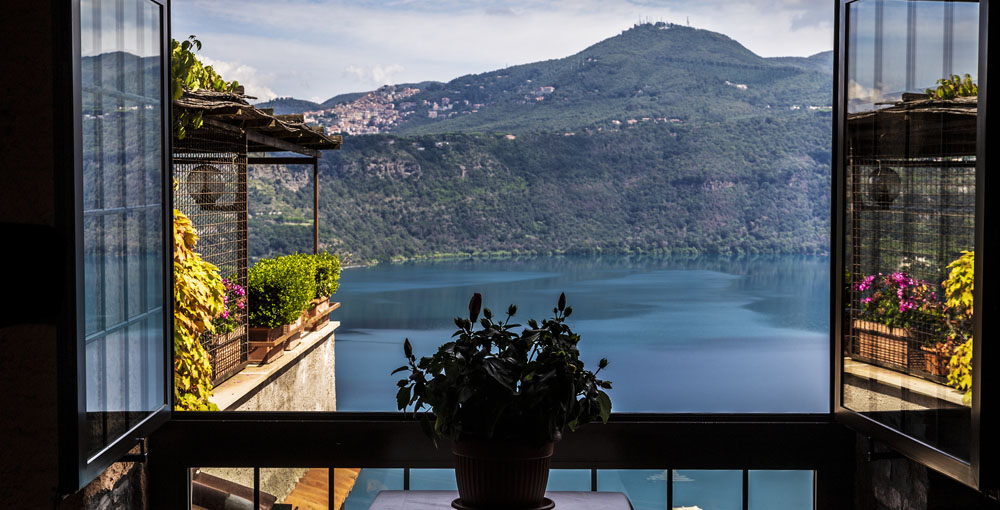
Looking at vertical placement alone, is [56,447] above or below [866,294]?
below

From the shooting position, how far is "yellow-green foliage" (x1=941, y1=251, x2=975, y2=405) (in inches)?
54.0

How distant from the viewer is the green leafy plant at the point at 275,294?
21.3ft

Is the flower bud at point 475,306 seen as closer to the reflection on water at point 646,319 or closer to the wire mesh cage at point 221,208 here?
the wire mesh cage at point 221,208

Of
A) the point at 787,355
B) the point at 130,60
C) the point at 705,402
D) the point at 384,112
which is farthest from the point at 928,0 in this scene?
the point at 787,355

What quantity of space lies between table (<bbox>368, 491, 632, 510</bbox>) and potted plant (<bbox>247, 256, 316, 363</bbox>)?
493 centimetres

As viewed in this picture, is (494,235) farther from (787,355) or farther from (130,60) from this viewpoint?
(130,60)

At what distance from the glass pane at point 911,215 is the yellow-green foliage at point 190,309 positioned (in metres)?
2.64

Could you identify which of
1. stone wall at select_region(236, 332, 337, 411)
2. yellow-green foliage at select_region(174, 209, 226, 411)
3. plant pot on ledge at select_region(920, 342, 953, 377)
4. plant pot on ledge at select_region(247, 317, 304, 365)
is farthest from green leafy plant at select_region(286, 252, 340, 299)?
plant pot on ledge at select_region(920, 342, 953, 377)

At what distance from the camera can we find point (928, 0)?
1500mm

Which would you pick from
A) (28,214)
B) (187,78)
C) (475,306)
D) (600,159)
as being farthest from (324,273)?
(600,159)

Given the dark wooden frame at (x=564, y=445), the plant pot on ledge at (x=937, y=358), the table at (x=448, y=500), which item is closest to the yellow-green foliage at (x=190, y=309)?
the dark wooden frame at (x=564, y=445)

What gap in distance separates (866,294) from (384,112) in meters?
21.8

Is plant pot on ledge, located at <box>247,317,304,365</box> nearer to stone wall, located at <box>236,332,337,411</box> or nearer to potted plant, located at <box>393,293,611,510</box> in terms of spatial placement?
stone wall, located at <box>236,332,337,411</box>

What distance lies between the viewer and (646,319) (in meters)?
25.8
